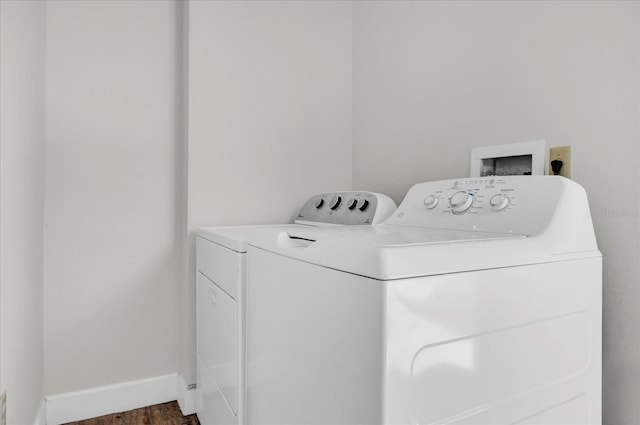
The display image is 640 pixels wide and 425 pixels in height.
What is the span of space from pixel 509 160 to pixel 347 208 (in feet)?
2.06

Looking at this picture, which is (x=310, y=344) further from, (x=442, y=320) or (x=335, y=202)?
(x=335, y=202)

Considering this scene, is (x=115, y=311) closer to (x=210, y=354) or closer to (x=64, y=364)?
(x=64, y=364)

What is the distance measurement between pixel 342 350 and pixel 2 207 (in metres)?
0.97

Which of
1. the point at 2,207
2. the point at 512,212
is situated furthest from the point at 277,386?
the point at 2,207

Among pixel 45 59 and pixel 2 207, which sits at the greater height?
pixel 45 59

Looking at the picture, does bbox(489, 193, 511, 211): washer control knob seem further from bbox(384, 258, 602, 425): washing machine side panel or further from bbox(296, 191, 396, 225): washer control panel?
bbox(296, 191, 396, 225): washer control panel

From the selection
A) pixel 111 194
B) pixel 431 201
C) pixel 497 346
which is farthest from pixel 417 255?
pixel 111 194

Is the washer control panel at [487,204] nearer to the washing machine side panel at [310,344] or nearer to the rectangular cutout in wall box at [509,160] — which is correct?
the rectangular cutout in wall box at [509,160]

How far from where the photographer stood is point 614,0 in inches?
39.8

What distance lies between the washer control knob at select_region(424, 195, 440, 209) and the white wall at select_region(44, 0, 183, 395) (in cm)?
120

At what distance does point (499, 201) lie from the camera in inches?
42.4

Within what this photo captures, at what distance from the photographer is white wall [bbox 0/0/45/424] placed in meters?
1.08

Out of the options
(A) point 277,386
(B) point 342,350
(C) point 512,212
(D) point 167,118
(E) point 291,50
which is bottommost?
(A) point 277,386

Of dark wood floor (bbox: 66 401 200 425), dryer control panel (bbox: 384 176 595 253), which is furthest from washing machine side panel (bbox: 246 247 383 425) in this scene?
dark wood floor (bbox: 66 401 200 425)
